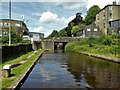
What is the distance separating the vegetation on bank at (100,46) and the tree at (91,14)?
46179mm

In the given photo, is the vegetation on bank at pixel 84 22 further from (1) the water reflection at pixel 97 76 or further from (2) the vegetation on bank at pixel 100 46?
(1) the water reflection at pixel 97 76

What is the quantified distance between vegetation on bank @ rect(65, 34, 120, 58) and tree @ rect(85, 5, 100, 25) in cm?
4618

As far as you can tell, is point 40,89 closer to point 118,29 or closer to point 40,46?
point 118,29

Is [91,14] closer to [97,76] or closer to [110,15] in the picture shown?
[110,15]

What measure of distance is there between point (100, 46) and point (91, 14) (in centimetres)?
7938

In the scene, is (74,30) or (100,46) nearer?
(100,46)

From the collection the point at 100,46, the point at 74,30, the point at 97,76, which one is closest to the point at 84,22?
the point at 74,30

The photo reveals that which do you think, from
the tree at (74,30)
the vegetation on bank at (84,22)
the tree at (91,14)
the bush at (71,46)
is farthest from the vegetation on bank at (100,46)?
the tree at (91,14)

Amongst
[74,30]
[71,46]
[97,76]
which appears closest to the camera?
[97,76]

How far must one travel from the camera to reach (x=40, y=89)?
1695 centimetres

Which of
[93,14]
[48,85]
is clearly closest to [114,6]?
[93,14]

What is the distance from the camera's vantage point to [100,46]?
63719 mm

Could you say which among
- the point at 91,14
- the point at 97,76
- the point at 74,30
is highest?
the point at 91,14

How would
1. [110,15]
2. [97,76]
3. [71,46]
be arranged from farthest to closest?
[110,15] < [71,46] < [97,76]
